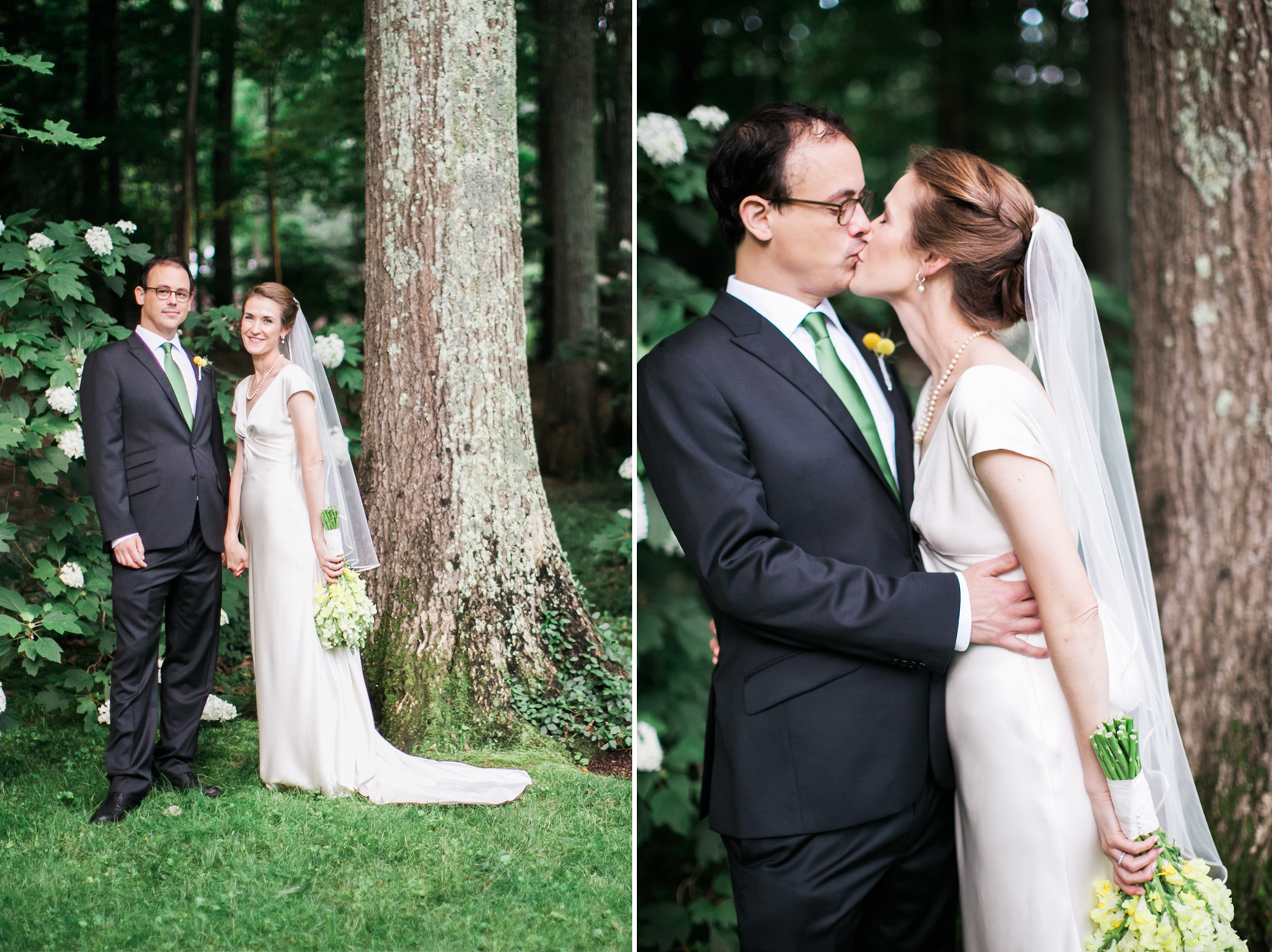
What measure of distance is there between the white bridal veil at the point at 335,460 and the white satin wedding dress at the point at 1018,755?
121cm

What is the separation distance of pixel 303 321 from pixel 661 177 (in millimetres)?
1282

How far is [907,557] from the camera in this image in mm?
→ 1800

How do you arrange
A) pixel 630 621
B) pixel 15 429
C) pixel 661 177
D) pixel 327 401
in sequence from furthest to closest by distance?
pixel 661 177
pixel 630 621
pixel 327 401
pixel 15 429

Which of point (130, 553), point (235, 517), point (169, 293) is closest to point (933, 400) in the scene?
point (235, 517)

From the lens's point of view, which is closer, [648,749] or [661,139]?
[648,749]

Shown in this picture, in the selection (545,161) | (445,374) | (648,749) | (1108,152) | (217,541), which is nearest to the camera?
(217,541)

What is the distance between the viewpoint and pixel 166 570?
6.05ft

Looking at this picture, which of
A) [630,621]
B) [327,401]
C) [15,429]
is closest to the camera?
[15,429]

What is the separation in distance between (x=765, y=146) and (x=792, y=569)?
87cm

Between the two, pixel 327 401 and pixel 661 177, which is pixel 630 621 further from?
pixel 661 177

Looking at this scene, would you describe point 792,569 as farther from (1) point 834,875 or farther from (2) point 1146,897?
(2) point 1146,897

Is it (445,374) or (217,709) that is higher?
(445,374)

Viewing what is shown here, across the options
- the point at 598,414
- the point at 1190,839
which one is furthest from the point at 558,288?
the point at 1190,839

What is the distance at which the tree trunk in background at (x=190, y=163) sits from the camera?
1.83 m
